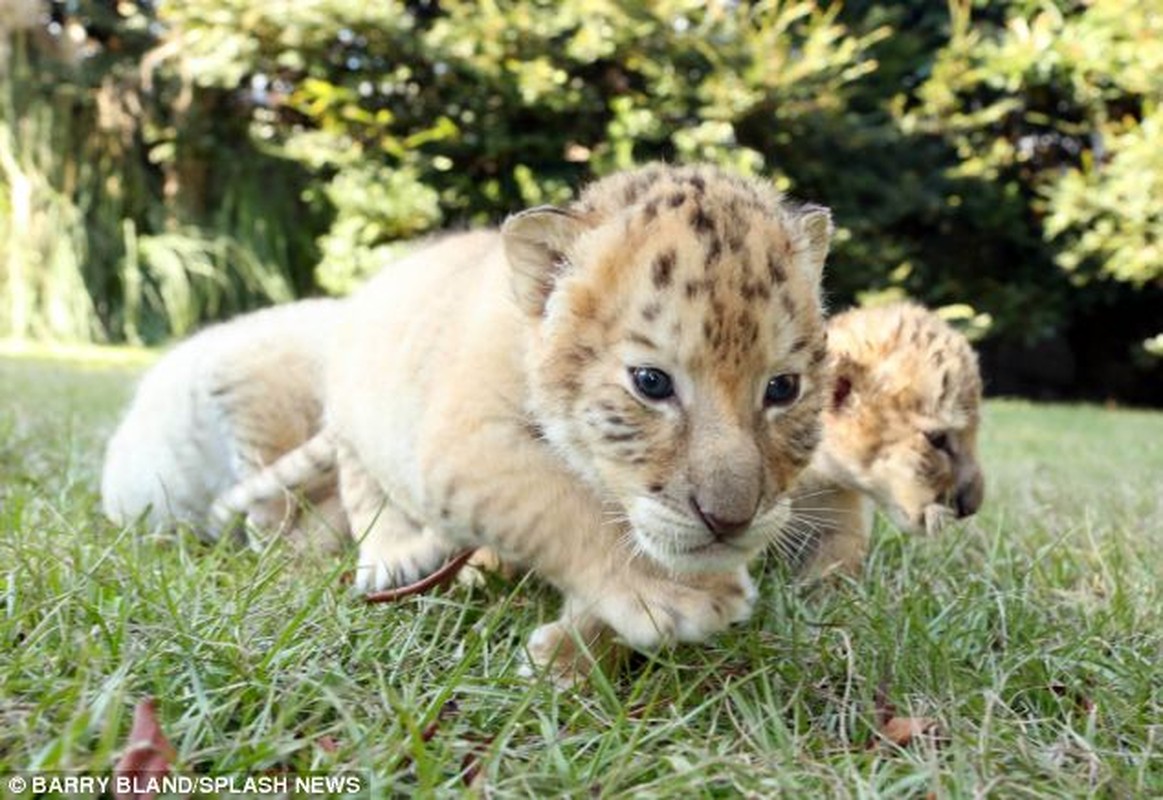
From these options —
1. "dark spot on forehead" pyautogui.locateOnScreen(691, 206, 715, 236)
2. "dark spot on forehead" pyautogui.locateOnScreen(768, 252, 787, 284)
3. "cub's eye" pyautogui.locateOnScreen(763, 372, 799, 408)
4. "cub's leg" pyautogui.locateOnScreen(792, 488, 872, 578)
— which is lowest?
"cub's leg" pyautogui.locateOnScreen(792, 488, 872, 578)

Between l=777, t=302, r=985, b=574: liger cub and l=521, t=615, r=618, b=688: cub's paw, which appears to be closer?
l=521, t=615, r=618, b=688: cub's paw

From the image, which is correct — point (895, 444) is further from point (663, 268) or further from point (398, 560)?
point (398, 560)

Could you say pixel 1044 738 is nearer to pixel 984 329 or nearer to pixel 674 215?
pixel 674 215

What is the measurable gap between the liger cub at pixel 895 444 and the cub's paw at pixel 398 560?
3.49ft

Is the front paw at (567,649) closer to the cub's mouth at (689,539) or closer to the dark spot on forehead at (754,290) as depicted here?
the cub's mouth at (689,539)

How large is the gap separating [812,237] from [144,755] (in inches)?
69.7

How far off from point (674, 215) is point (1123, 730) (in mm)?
1311

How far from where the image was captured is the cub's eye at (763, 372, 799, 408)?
7.52 ft

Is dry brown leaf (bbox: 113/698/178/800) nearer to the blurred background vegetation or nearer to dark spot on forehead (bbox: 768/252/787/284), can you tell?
dark spot on forehead (bbox: 768/252/787/284)

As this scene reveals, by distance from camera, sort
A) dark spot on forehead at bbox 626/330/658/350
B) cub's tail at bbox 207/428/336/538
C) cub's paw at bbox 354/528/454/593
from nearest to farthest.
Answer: dark spot on forehead at bbox 626/330/658/350
cub's paw at bbox 354/528/454/593
cub's tail at bbox 207/428/336/538

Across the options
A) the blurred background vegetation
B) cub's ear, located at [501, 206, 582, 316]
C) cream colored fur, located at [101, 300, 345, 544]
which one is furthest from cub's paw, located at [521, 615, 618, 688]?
the blurred background vegetation

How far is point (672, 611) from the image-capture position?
2.21 metres

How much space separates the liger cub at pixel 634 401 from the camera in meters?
2.17

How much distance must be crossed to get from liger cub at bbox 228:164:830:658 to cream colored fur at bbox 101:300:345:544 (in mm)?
1240
